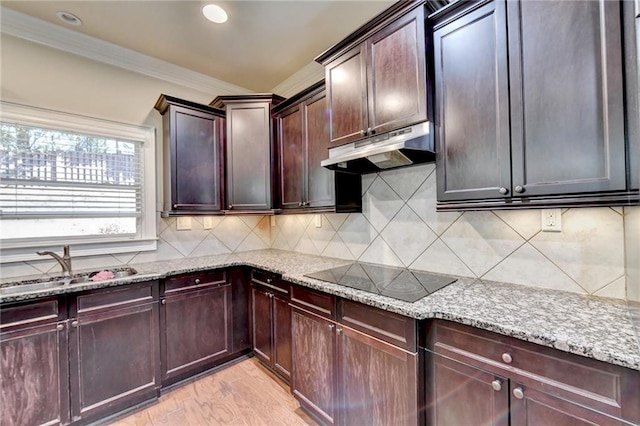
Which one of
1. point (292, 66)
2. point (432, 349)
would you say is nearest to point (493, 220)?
point (432, 349)

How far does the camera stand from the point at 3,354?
5.04ft

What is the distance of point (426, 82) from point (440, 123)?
237mm

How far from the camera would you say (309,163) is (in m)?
2.31

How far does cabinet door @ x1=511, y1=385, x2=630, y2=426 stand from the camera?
2.79 feet

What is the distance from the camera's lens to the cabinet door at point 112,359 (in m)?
1.74

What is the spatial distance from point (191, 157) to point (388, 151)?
1.87m

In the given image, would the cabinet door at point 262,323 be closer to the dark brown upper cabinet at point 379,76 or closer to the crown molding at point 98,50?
the dark brown upper cabinet at point 379,76

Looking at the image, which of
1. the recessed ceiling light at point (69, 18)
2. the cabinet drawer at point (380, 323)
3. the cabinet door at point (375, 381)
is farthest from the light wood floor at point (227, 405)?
the recessed ceiling light at point (69, 18)

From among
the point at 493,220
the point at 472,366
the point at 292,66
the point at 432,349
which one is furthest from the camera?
the point at 292,66

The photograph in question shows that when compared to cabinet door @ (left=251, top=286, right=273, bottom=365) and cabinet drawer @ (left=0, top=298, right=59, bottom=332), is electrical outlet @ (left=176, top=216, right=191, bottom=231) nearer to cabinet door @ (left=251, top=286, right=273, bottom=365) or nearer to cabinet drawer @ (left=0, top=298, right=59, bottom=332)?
cabinet door @ (left=251, top=286, right=273, bottom=365)

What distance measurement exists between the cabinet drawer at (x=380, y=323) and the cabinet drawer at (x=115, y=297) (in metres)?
1.48

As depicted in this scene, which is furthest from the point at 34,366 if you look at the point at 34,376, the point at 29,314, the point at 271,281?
the point at 271,281

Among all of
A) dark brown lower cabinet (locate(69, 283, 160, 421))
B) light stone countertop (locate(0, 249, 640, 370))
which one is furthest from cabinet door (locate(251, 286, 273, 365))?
dark brown lower cabinet (locate(69, 283, 160, 421))

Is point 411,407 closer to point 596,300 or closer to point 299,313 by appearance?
point 299,313
